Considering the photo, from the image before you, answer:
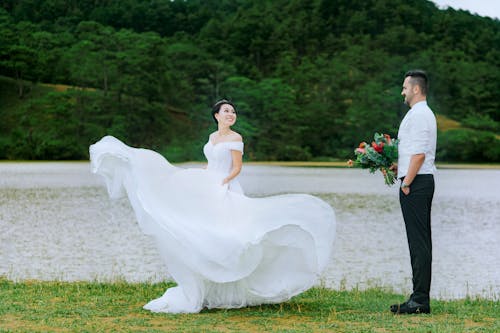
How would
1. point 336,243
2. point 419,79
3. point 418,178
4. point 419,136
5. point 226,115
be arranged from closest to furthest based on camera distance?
point 419,136, point 418,178, point 419,79, point 226,115, point 336,243

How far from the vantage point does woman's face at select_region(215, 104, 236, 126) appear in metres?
8.29

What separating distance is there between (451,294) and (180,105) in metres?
74.3

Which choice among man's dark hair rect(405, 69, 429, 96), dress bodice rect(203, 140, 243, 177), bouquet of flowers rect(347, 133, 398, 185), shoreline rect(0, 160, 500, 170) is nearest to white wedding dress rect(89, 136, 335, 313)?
dress bodice rect(203, 140, 243, 177)

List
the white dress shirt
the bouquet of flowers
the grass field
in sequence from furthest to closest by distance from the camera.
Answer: the bouquet of flowers
the white dress shirt
the grass field

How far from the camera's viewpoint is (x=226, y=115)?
8.31 metres

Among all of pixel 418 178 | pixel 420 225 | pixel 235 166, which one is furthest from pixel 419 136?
pixel 235 166

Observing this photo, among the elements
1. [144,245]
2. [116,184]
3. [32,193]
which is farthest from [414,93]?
[32,193]

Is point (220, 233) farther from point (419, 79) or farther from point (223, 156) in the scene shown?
point (419, 79)

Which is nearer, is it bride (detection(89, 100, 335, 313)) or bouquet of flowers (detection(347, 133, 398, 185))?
bride (detection(89, 100, 335, 313))

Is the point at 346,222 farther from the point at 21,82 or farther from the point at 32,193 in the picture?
the point at 21,82

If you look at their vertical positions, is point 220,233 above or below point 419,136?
below

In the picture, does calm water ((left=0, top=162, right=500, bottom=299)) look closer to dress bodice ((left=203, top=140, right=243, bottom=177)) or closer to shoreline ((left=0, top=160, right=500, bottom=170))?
dress bodice ((left=203, top=140, right=243, bottom=177))

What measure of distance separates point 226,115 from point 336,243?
10190 mm

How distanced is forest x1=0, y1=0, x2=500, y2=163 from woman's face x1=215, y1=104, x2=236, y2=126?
68408 mm
